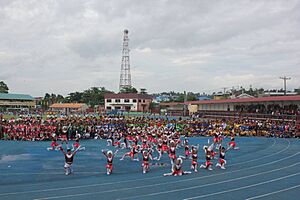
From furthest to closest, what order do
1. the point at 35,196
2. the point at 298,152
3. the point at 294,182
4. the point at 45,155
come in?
the point at 298,152
the point at 45,155
the point at 294,182
the point at 35,196

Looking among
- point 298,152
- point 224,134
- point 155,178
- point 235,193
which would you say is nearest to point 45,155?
point 155,178

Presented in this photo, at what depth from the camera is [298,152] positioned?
69.4ft

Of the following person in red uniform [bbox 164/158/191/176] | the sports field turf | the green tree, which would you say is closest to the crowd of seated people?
the sports field turf

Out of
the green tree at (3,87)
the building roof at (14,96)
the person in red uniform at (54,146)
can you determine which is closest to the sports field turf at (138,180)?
the person in red uniform at (54,146)

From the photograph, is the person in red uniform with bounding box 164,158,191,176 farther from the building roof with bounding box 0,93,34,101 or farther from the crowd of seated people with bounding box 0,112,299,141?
the building roof with bounding box 0,93,34,101

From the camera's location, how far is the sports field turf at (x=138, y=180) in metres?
11.2

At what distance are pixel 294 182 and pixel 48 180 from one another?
10.1 m

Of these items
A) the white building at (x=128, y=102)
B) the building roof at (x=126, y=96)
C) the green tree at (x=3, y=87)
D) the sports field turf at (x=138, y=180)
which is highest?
the green tree at (x=3, y=87)

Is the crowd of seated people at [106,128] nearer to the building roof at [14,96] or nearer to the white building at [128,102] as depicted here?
the white building at [128,102]

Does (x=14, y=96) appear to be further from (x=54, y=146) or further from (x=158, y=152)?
(x=158, y=152)

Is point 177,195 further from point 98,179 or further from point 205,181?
point 98,179

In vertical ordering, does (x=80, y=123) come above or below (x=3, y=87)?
below

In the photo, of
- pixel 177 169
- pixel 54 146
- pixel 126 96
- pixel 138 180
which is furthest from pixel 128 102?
pixel 138 180

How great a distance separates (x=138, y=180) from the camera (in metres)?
13.4
